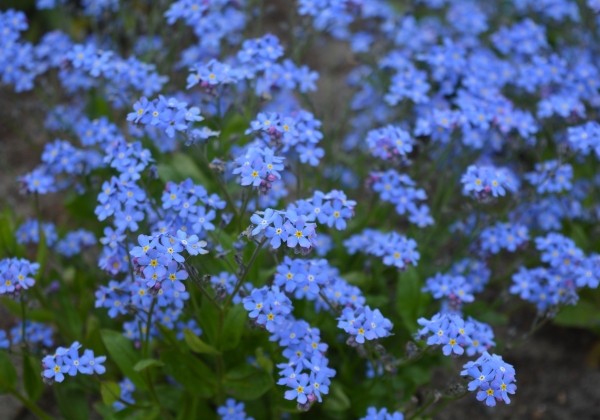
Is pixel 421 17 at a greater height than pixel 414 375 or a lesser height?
greater

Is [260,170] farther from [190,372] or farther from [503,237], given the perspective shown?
[503,237]

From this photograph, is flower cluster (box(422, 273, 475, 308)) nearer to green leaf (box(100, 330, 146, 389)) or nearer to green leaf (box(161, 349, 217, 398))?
green leaf (box(161, 349, 217, 398))

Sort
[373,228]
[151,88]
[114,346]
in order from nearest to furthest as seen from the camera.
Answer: [114,346]
[151,88]
[373,228]

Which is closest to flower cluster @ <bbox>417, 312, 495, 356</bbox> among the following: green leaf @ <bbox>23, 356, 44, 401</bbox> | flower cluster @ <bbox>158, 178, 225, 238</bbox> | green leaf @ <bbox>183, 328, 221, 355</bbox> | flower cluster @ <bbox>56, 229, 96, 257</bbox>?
green leaf @ <bbox>183, 328, 221, 355</bbox>

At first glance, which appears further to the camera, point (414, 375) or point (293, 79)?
point (293, 79)

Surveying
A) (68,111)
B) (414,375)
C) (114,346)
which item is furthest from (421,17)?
(114,346)

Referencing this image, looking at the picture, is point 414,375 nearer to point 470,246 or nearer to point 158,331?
point 470,246

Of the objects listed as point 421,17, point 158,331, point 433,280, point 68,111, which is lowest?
point 433,280

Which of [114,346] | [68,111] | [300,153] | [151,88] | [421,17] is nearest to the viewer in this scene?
[114,346]

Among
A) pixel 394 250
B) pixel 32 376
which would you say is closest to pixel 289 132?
pixel 394 250
